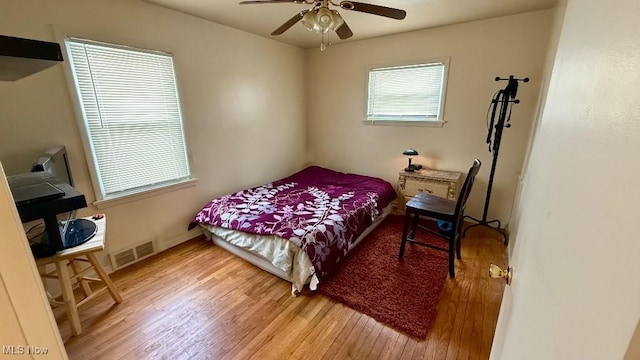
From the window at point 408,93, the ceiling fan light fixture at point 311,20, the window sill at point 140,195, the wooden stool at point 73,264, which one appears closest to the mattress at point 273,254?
the window sill at point 140,195

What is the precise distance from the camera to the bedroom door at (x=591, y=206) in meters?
0.28

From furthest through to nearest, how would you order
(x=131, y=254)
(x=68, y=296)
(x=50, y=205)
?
(x=131, y=254)
(x=68, y=296)
(x=50, y=205)

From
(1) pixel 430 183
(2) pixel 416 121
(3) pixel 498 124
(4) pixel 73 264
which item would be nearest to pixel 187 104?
(4) pixel 73 264

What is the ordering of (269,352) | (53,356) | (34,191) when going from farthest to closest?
(269,352) → (34,191) → (53,356)

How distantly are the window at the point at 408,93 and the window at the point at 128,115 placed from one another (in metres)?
2.50

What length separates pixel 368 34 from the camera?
3.22 metres

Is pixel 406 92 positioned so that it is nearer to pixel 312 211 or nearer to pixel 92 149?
pixel 312 211

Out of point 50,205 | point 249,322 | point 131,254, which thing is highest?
point 50,205

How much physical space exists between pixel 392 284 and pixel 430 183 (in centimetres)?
142

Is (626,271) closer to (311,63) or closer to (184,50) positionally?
(184,50)

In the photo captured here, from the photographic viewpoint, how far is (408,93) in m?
3.32

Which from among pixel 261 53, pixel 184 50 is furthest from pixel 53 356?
pixel 261 53

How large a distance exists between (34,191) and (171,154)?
145cm

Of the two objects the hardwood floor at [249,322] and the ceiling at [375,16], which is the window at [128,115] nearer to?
the ceiling at [375,16]
